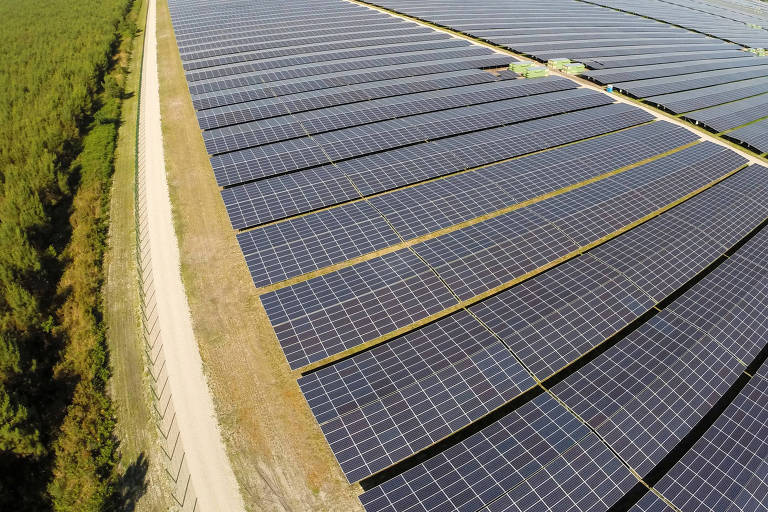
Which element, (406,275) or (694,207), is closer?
(406,275)

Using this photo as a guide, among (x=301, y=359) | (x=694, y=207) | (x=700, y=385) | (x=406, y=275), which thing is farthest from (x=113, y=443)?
(x=694, y=207)

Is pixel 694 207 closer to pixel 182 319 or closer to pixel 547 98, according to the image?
pixel 547 98

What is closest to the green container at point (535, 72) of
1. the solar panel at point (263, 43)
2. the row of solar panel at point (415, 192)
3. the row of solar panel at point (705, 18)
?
the row of solar panel at point (415, 192)

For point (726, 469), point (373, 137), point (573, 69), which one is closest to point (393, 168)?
point (373, 137)

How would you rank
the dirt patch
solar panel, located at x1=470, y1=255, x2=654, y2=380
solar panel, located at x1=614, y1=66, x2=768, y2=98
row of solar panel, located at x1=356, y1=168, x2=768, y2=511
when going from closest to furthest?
row of solar panel, located at x1=356, y1=168, x2=768, y2=511, the dirt patch, solar panel, located at x1=470, y1=255, x2=654, y2=380, solar panel, located at x1=614, y1=66, x2=768, y2=98

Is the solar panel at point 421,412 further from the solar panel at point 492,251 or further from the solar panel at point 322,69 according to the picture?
the solar panel at point 322,69

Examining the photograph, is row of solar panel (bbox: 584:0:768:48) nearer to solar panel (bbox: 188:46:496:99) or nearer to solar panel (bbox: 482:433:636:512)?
solar panel (bbox: 188:46:496:99)

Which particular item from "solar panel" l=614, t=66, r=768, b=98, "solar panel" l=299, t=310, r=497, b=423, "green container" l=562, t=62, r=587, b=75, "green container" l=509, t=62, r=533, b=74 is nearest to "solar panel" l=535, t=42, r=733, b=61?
"green container" l=562, t=62, r=587, b=75
